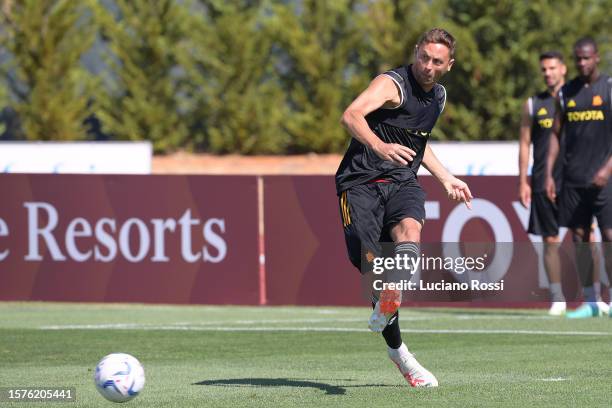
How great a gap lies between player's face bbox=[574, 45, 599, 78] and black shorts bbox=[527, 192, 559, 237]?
4.35 feet

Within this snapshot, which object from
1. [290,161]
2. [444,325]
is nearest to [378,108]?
[444,325]

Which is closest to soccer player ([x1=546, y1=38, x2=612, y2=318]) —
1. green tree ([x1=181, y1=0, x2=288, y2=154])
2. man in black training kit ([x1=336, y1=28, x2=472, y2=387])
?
man in black training kit ([x1=336, y1=28, x2=472, y2=387])

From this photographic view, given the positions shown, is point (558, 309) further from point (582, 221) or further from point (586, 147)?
point (586, 147)

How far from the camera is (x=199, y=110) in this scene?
3522 centimetres

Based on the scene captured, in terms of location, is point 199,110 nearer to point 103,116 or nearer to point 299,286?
point 103,116

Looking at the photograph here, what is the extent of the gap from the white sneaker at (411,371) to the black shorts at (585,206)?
4911 mm

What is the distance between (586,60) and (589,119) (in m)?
0.55

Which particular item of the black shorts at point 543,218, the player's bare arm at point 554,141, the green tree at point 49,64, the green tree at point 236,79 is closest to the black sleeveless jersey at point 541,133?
the black shorts at point 543,218

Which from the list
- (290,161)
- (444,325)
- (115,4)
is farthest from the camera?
(115,4)

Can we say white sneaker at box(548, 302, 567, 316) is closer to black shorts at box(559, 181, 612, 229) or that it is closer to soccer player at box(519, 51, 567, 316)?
soccer player at box(519, 51, 567, 316)

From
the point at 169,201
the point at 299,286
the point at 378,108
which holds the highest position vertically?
the point at 378,108

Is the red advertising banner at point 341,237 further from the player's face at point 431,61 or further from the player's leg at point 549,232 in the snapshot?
the player's face at point 431,61

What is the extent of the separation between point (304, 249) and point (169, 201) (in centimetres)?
160

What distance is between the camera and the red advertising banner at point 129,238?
15.2 meters
